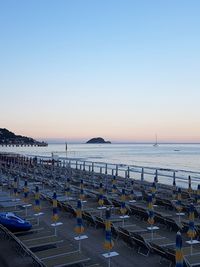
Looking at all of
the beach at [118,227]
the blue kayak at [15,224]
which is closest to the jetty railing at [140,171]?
the beach at [118,227]

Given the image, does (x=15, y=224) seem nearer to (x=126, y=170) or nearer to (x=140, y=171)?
(x=126, y=170)

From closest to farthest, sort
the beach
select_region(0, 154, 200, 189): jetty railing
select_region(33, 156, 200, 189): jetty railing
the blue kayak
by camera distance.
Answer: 1. the beach
2. the blue kayak
3. select_region(33, 156, 200, 189): jetty railing
4. select_region(0, 154, 200, 189): jetty railing

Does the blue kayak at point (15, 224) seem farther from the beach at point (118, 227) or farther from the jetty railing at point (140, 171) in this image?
the jetty railing at point (140, 171)

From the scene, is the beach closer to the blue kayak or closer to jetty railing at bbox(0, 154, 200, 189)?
the blue kayak

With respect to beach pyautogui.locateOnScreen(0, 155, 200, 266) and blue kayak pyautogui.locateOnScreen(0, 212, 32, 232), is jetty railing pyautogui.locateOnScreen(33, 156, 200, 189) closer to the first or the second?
beach pyautogui.locateOnScreen(0, 155, 200, 266)

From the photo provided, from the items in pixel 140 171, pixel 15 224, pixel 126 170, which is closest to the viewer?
pixel 15 224

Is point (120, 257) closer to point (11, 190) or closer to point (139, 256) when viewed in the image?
point (139, 256)

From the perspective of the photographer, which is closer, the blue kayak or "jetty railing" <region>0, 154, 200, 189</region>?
the blue kayak

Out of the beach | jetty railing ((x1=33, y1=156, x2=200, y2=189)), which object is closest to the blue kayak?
the beach

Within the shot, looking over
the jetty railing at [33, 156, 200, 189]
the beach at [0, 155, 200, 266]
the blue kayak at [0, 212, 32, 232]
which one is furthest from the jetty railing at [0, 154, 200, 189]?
the blue kayak at [0, 212, 32, 232]

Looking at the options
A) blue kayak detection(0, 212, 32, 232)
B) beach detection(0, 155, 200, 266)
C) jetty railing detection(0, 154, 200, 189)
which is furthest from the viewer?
jetty railing detection(0, 154, 200, 189)

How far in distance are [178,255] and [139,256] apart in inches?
125

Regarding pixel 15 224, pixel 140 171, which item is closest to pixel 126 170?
pixel 140 171

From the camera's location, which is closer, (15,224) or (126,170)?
(15,224)
